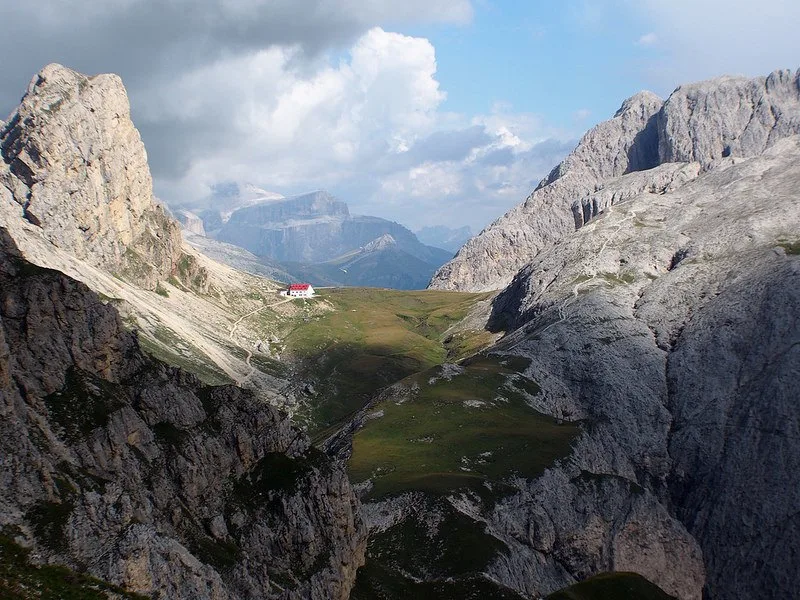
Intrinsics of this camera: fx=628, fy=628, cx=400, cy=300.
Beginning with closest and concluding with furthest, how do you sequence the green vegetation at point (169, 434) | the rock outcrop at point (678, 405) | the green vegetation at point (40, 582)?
the green vegetation at point (40, 582) → the green vegetation at point (169, 434) → the rock outcrop at point (678, 405)

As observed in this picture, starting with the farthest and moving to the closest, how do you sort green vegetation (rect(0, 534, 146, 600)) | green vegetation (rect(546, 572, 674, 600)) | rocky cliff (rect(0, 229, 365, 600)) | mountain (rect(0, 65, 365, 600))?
green vegetation (rect(546, 572, 674, 600)) → rocky cliff (rect(0, 229, 365, 600)) → mountain (rect(0, 65, 365, 600)) → green vegetation (rect(0, 534, 146, 600))

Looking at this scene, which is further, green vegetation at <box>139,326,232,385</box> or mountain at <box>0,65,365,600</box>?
green vegetation at <box>139,326,232,385</box>

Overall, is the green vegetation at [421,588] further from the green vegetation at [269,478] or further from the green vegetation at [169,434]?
the green vegetation at [169,434]

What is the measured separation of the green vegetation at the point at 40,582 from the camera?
27.4m

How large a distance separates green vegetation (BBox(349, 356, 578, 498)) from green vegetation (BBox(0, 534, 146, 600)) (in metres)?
49.4

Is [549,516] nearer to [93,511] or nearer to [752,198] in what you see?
[93,511]

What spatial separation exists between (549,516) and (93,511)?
62806 millimetres

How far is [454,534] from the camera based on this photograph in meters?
68.7

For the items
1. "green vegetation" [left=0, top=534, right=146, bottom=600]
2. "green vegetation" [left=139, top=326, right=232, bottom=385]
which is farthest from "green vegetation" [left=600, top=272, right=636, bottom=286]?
"green vegetation" [left=0, top=534, right=146, bottom=600]

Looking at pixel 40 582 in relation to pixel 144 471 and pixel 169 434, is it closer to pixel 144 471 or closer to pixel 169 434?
pixel 144 471

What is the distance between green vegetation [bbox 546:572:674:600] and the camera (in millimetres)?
56750

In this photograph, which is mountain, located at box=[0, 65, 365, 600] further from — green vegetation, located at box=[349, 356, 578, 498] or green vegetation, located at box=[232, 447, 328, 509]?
green vegetation, located at box=[349, 356, 578, 498]

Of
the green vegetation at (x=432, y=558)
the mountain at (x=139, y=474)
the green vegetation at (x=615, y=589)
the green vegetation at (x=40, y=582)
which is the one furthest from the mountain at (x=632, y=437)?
the green vegetation at (x=40, y=582)

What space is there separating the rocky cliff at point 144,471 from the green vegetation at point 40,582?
682 millimetres
